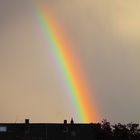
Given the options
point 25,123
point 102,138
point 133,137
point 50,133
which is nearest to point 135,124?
point 133,137

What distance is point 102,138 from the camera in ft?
250

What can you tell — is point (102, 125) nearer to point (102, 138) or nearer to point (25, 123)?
point (102, 138)

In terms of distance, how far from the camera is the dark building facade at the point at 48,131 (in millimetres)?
72975

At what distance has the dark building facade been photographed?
2873 inches

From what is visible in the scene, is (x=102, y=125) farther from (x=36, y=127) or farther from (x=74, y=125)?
(x=36, y=127)

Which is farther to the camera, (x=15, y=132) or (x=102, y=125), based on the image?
(x=102, y=125)

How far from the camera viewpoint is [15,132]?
73562mm

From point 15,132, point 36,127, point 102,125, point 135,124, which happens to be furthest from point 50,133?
point 135,124

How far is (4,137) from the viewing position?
2837 inches

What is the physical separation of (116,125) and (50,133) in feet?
54.6

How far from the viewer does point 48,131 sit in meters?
74.4

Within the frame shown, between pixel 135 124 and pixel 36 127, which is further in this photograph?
pixel 135 124

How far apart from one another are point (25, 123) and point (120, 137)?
2250 centimetres

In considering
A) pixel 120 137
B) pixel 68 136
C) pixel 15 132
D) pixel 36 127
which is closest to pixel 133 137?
pixel 120 137
